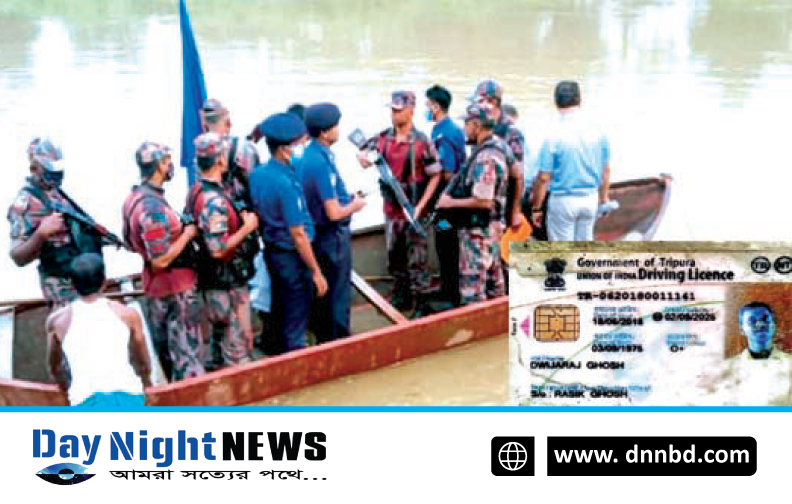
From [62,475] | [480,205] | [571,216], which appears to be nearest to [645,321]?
[480,205]

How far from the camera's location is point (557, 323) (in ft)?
14.7

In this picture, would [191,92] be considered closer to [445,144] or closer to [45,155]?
[445,144]

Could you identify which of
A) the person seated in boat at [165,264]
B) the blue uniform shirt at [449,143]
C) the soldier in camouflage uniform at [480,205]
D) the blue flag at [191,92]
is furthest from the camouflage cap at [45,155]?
the blue uniform shirt at [449,143]

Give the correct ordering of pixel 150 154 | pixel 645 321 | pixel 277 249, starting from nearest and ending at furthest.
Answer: pixel 645 321 < pixel 150 154 < pixel 277 249

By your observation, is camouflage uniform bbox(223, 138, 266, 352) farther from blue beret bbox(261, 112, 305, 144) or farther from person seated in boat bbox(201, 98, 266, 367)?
blue beret bbox(261, 112, 305, 144)

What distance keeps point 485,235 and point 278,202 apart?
1.40m

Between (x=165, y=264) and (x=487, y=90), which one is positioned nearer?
(x=165, y=264)

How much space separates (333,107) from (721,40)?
16187mm

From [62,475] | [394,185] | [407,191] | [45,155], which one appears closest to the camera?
[62,475]

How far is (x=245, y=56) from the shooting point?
18875 millimetres

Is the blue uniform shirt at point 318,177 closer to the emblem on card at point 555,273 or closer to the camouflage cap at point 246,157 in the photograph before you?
the camouflage cap at point 246,157

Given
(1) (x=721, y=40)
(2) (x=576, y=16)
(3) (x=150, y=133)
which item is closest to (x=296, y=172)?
(3) (x=150, y=133)

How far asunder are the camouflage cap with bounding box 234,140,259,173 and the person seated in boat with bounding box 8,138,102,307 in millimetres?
840

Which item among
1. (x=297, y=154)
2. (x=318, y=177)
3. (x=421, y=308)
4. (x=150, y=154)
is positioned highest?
(x=150, y=154)
